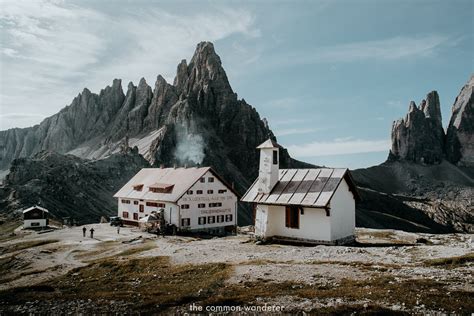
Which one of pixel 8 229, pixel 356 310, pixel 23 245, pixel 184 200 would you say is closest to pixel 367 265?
pixel 356 310

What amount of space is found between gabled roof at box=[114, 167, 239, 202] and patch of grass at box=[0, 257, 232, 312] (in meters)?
28.6

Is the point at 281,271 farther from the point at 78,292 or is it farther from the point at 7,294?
the point at 7,294

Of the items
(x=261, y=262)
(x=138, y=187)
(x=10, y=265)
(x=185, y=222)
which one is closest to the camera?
(x=261, y=262)

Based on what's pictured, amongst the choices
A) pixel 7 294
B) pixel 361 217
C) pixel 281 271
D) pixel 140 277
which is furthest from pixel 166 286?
pixel 361 217

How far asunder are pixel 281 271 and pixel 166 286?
23.4 ft

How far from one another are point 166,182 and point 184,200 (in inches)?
277

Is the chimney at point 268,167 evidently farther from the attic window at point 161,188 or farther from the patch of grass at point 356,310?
the patch of grass at point 356,310

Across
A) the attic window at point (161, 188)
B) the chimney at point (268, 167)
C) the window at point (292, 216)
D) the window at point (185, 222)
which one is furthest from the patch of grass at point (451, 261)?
the attic window at point (161, 188)

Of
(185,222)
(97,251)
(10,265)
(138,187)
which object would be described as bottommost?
(10,265)

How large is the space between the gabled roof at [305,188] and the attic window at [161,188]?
2165cm

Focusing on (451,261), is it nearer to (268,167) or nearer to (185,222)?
(268,167)

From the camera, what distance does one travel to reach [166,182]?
67438 millimetres

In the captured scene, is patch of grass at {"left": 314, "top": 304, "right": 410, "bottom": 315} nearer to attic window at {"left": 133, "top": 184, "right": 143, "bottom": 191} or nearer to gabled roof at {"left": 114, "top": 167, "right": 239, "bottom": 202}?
gabled roof at {"left": 114, "top": 167, "right": 239, "bottom": 202}

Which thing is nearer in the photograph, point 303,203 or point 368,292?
point 368,292
